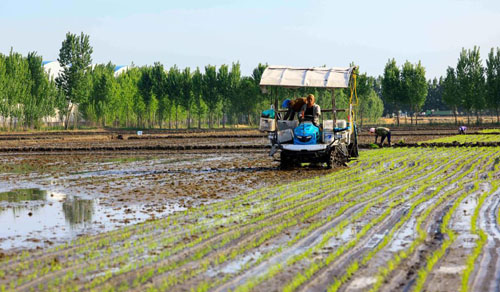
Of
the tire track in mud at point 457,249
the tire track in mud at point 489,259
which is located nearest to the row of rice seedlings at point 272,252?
the tire track in mud at point 457,249

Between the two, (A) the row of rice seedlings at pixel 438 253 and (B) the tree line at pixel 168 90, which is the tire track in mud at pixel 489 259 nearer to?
(A) the row of rice seedlings at pixel 438 253

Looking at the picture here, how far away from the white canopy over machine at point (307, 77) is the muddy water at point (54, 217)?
305 inches

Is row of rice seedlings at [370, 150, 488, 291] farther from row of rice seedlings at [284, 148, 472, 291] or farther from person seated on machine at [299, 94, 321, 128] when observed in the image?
person seated on machine at [299, 94, 321, 128]

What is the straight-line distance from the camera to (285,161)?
20.5 m

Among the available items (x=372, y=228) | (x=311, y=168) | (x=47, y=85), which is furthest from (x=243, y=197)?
(x=47, y=85)

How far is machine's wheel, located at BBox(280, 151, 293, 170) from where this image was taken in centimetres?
2025

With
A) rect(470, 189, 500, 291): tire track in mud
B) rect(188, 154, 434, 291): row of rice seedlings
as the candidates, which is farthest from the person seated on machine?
rect(470, 189, 500, 291): tire track in mud

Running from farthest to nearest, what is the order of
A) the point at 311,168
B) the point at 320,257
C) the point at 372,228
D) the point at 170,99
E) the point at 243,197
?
the point at 170,99 < the point at 311,168 < the point at 243,197 < the point at 372,228 < the point at 320,257

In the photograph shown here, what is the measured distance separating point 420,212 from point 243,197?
161 inches

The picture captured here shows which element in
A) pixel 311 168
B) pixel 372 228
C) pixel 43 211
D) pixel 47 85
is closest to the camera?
pixel 372 228

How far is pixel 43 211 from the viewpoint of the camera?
12.5m

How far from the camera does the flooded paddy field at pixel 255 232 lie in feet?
23.0

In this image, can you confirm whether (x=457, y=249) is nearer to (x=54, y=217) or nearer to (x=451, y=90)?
(x=54, y=217)

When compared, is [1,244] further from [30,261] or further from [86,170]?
[86,170]
